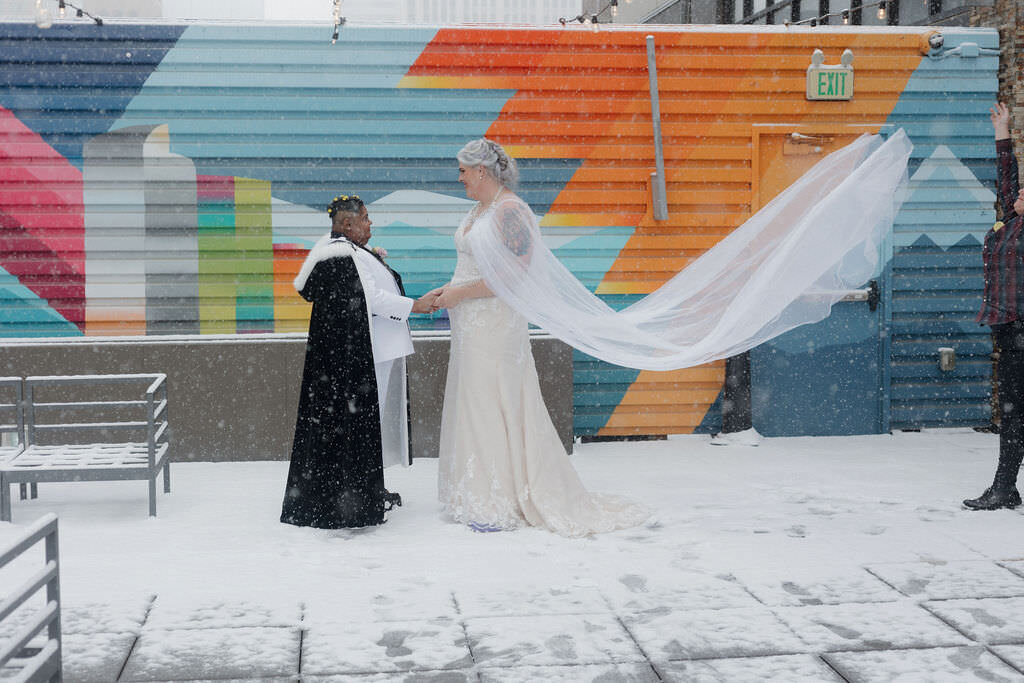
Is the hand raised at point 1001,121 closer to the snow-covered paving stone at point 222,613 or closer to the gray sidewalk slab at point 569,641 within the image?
the gray sidewalk slab at point 569,641

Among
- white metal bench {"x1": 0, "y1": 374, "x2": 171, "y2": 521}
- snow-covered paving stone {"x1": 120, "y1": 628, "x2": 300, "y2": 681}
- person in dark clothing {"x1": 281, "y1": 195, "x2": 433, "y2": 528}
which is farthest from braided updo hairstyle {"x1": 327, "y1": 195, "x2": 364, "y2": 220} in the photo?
snow-covered paving stone {"x1": 120, "y1": 628, "x2": 300, "y2": 681}

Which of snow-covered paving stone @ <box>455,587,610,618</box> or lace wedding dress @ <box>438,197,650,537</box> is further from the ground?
lace wedding dress @ <box>438,197,650,537</box>

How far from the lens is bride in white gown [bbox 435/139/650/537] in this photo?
19.9 ft

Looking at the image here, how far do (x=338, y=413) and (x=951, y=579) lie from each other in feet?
11.0

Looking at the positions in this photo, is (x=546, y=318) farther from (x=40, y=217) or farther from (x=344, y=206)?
(x=40, y=217)

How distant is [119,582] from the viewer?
16.7 feet

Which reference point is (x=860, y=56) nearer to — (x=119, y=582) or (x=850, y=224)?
(x=850, y=224)

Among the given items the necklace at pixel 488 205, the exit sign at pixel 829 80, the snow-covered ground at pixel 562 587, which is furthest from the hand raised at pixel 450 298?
the exit sign at pixel 829 80

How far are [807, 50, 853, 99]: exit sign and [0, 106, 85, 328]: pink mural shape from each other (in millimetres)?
6033

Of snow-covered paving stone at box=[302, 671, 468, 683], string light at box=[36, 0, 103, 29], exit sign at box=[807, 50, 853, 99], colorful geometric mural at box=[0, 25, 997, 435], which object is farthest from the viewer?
exit sign at box=[807, 50, 853, 99]

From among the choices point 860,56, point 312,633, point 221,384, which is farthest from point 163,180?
point 860,56

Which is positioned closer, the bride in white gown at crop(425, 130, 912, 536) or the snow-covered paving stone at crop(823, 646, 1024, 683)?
the snow-covered paving stone at crop(823, 646, 1024, 683)

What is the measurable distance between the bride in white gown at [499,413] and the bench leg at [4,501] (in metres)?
2.69

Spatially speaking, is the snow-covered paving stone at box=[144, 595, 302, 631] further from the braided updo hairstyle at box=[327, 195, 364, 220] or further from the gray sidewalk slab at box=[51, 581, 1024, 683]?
the braided updo hairstyle at box=[327, 195, 364, 220]
